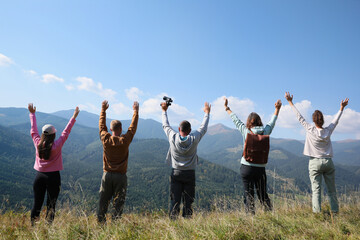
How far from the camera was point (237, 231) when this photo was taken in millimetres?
2643

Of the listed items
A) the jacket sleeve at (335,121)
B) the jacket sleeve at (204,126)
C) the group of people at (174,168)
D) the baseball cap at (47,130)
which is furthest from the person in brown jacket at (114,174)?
the jacket sleeve at (335,121)

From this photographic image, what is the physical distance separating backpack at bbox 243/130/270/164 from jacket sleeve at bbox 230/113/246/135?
319mm

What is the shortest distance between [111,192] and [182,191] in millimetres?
1360

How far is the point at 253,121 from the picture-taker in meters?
4.18

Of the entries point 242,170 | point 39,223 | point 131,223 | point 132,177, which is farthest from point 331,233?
point 132,177

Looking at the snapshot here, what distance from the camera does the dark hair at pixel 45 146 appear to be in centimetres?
391

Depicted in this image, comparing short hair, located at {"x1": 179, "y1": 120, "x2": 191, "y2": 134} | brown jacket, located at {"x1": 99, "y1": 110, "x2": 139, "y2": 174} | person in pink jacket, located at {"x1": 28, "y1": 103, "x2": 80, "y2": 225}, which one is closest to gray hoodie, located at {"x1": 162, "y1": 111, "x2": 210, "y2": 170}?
short hair, located at {"x1": 179, "y1": 120, "x2": 191, "y2": 134}

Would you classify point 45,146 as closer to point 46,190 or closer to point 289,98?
point 46,190

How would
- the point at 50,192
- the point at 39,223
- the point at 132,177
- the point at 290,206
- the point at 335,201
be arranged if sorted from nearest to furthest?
1. the point at 39,223
2. the point at 50,192
3. the point at 335,201
4. the point at 290,206
5. the point at 132,177

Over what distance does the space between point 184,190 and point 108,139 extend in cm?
176

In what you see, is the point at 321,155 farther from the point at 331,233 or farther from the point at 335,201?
the point at 331,233

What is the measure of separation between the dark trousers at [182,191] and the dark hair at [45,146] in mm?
2366

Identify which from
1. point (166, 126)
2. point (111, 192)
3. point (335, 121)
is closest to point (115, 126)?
point (166, 126)

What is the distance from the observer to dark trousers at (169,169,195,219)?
4.10 metres
